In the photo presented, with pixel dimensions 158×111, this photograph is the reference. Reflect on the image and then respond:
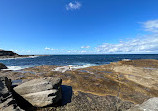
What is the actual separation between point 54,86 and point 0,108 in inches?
168

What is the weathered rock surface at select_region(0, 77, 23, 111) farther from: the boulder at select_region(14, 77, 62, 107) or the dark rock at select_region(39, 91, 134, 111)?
the dark rock at select_region(39, 91, 134, 111)

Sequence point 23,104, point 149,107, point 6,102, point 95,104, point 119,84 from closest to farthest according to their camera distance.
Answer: point 149,107 < point 6,102 < point 23,104 < point 95,104 < point 119,84

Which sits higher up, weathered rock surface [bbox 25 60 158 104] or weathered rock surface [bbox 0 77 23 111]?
weathered rock surface [bbox 0 77 23 111]

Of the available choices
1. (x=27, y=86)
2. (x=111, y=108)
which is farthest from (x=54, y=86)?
(x=111, y=108)

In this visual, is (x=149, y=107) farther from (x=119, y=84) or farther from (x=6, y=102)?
(x=6, y=102)

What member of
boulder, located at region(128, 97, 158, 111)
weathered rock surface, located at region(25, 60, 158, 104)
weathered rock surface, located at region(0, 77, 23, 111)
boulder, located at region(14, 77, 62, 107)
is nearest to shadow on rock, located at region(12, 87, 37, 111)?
boulder, located at region(14, 77, 62, 107)

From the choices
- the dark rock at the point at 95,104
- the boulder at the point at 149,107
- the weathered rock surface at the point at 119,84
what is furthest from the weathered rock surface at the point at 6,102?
the boulder at the point at 149,107

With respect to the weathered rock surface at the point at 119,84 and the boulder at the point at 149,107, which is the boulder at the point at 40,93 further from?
the boulder at the point at 149,107

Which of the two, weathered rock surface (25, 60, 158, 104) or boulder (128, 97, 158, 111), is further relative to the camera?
weathered rock surface (25, 60, 158, 104)

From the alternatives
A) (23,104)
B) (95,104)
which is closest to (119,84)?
(95,104)

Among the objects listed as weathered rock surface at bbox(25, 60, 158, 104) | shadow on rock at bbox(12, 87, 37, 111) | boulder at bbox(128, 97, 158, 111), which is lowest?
weathered rock surface at bbox(25, 60, 158, 104)

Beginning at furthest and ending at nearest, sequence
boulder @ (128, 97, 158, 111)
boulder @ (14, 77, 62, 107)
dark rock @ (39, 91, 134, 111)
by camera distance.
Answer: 1. boulder @ (14, 77, 62, 107)
2. dark rock @ (39, 91, 134, 111)
3. boulder @ (128, 97, 158, 111)

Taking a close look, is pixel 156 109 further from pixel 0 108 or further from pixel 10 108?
pixel 0 108

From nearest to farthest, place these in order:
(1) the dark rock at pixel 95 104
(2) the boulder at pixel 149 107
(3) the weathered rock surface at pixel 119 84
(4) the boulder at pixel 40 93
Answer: (2) the boulder at pixel 149 107 < (1) the dark rock at pixel 95 104 < (4) the boulder at pixel 40 93 < (3) the weathered rock surface at pixel 119 84
